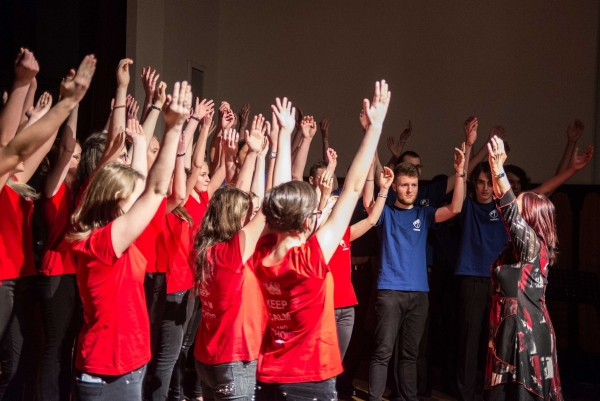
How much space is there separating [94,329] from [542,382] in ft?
6.26

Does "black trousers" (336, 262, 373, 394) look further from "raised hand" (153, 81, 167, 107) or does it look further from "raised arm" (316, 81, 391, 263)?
"raised arm" (316, 81, 391, 263)

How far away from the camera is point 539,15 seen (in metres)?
5.08

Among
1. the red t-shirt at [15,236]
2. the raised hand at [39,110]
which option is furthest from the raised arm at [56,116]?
the red t-shirt at [15,236]

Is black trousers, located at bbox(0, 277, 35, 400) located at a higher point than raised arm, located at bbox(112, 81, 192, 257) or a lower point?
lower

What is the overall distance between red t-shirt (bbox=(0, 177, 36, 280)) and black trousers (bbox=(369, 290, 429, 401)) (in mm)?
1905

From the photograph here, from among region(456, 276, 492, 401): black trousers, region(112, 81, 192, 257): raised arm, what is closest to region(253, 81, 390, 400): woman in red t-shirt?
region(112, 81, 192, 257): raised arm

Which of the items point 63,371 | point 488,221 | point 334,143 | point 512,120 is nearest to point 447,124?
point 512,120

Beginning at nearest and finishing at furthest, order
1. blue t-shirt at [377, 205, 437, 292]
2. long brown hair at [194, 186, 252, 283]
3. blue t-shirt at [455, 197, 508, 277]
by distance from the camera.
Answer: long brown hair at [194, 186, 252, 283] < blue t-shirt at [377, 205, 437, 292] < blue t-shirt at [455, 197, 508, 277]

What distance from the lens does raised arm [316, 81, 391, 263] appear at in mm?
2117

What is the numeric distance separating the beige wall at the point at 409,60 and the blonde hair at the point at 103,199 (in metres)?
3.17

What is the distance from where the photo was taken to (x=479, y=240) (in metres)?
3.87

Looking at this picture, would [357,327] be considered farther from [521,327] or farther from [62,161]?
[62,161]

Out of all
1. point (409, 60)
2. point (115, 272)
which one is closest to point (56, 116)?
point (115, 272)

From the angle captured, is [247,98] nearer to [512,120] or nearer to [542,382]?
[512,120]
